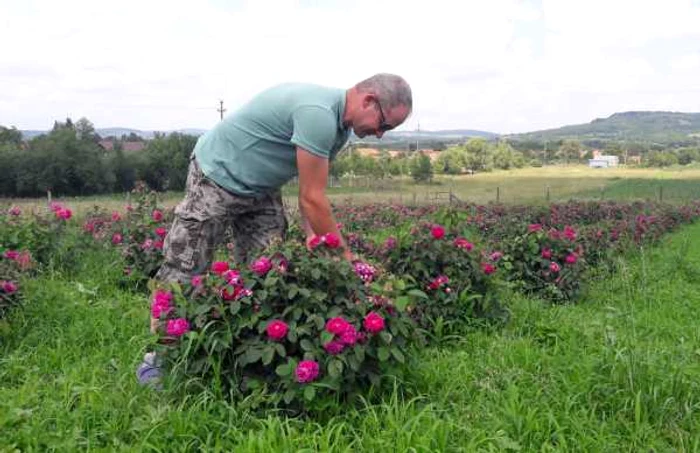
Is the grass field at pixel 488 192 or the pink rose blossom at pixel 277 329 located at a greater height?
the pink rose blossom at pixel 277 329

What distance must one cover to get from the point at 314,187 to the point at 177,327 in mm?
826

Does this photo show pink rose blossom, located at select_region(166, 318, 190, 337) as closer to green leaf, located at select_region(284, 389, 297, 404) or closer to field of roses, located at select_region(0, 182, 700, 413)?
field of roses, located at select_region(0, 182, 700, 413)

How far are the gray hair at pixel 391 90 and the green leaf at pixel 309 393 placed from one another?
1.23m

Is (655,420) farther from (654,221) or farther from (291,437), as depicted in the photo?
(654,221)

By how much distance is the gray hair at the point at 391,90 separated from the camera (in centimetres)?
277

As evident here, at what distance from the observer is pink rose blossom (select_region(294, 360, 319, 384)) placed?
239 cm

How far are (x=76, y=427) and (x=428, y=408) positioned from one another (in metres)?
1.34

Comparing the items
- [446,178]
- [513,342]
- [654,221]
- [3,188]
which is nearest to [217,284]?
[513,342]

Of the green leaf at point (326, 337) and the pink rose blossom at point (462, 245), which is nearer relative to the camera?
the green leaf at point (326, 337)

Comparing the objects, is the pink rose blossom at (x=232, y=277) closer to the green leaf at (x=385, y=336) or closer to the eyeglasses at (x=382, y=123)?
the green leaf at (x=385, y=336)

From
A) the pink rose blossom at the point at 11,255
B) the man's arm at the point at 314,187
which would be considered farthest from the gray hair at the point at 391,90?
the pink rose blossom at the point at 11,255

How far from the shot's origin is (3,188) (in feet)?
118

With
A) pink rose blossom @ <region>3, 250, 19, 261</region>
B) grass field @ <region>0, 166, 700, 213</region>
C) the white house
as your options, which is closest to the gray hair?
pink rose blossom @ <region>3, 250, 19, 261</region>

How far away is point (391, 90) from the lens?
2.77 meters
